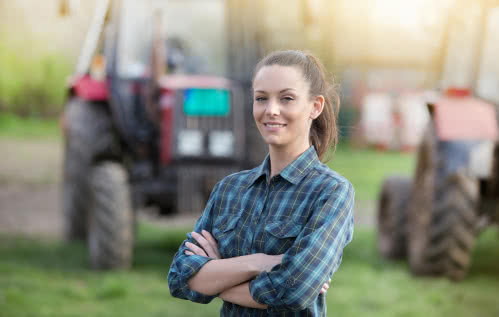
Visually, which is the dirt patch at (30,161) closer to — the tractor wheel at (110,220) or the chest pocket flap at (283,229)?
the tractor wheel at (110,220)

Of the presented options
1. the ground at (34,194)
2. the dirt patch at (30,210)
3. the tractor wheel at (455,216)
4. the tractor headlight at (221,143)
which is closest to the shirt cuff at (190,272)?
the tractor wheel at (455,216)

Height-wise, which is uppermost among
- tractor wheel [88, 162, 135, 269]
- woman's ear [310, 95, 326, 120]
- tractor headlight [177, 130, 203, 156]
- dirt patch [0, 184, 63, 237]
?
woman's ear [310, 95, 326, 120]

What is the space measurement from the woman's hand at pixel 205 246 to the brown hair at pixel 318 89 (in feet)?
1.16

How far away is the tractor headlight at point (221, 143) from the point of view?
5.37 meters

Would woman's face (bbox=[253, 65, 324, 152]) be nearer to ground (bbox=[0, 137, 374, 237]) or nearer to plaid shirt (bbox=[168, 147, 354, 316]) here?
plaid shirt (bbox=[168, 147, 354, 316])

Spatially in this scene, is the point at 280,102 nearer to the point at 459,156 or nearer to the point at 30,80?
the point at 459,156

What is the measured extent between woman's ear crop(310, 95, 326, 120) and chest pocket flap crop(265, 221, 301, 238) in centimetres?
28

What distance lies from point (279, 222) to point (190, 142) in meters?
3.74

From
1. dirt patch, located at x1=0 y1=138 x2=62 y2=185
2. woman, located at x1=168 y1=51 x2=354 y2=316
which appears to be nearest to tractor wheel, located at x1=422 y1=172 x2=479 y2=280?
woman, located at x1=168 y1=51 x2=354 y2=316

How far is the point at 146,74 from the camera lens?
572 centimetres

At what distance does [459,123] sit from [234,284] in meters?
3.55

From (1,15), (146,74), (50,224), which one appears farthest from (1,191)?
(1,15)

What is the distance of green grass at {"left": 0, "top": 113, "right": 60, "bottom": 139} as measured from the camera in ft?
54.4

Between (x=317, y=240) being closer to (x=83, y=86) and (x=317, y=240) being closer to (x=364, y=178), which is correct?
(x=83, y=86)
